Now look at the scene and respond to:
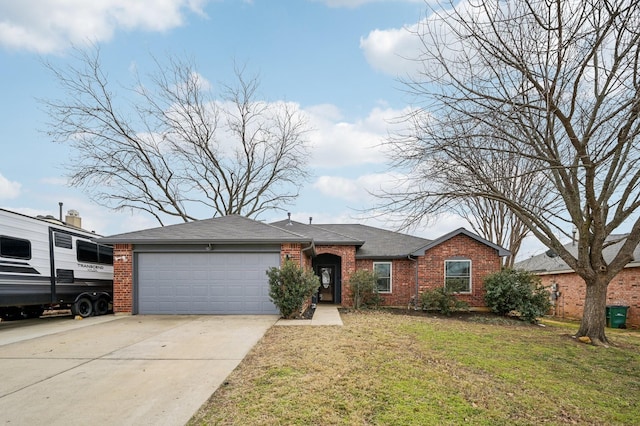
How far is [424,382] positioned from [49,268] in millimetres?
11110

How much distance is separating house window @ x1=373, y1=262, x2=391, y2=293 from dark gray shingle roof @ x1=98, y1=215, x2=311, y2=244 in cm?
582

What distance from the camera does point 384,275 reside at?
17.2m

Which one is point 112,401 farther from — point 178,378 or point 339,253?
point 339,253

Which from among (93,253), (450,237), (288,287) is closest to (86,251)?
(93,253)

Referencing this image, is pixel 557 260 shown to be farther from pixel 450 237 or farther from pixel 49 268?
pixel 49 268

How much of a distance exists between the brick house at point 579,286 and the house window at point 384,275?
6.61 metres

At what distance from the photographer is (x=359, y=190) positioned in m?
9.34

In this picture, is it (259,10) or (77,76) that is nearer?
(259,10)

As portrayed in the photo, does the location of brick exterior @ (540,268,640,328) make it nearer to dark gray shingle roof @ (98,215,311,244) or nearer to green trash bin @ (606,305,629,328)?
green trash bin @ (606,305,629,328)

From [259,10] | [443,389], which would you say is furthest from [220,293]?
[259,10]

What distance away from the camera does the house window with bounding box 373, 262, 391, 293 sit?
1716cm

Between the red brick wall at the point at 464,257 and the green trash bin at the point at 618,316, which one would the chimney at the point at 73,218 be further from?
the green trash bin at the point at 618,316

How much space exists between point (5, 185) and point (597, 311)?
2114 centimetres

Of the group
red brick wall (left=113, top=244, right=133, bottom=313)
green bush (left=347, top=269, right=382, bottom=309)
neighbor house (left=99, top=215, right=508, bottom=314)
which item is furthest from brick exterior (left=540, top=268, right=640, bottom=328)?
red brick wall (left=113, top=244, right=133, bottom=313)
